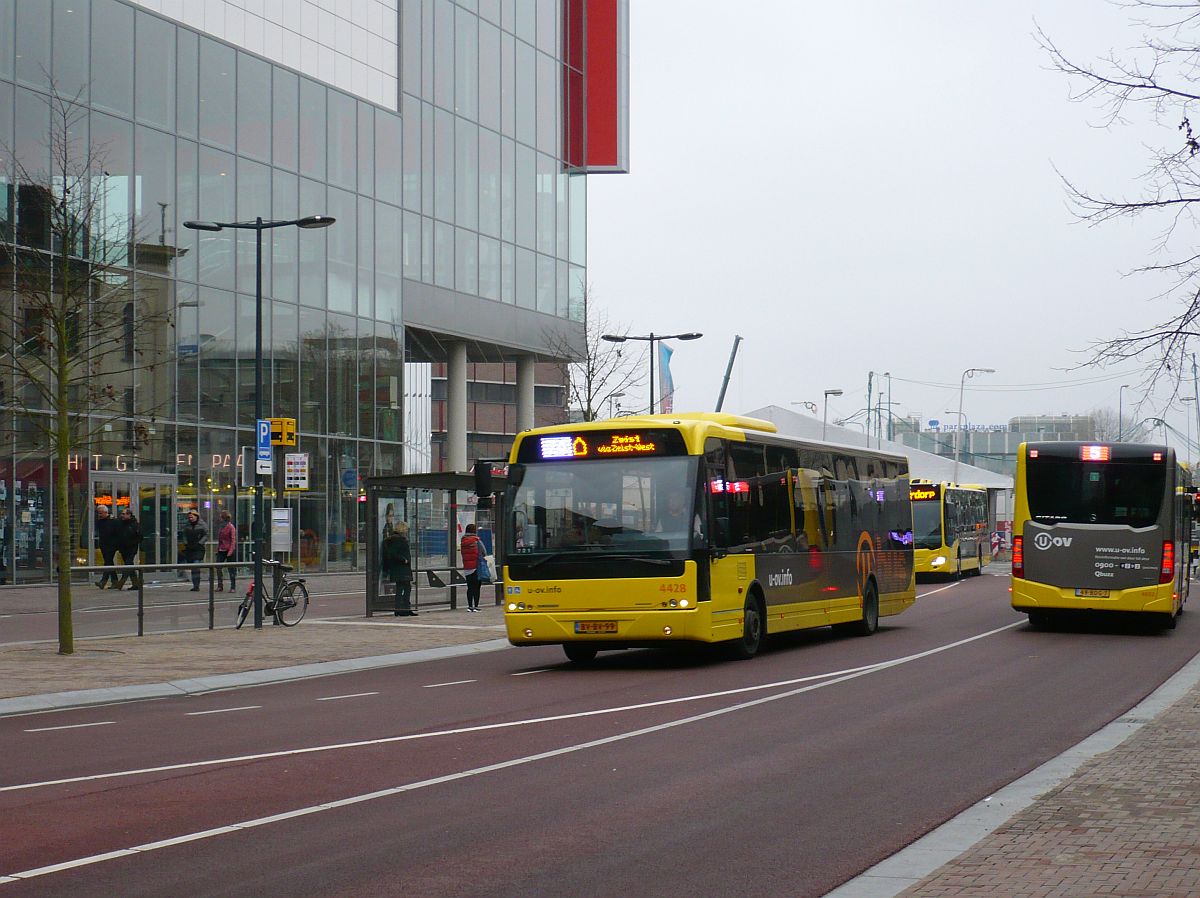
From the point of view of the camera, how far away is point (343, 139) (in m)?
49.0

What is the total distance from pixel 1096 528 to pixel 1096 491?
0.66 meters

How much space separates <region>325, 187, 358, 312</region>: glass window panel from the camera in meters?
48.4

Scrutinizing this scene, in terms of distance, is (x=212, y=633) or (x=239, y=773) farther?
(x=212, y=633)

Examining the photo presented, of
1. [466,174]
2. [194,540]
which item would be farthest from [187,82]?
[466,174]

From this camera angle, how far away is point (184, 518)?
41.8 metres

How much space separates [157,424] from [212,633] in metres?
16.1

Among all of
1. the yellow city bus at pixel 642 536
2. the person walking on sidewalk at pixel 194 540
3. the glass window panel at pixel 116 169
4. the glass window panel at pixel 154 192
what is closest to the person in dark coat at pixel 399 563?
the person walking on sidewalk at pixel 194 540

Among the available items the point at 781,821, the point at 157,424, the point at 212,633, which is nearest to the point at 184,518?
the point at 157,424

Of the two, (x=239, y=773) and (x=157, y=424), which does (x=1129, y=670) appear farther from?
(x=157, y=424)

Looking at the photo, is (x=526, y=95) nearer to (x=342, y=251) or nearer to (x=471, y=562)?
(x=342, y=251)

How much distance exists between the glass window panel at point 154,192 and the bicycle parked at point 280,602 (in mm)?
14711

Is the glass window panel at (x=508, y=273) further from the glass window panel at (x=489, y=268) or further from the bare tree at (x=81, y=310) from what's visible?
the bare tree at (x=81, y=310)

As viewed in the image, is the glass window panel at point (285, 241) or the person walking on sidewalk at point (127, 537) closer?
the person walking on sidewalk at point (127, 537)

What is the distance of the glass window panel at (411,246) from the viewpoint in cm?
5225
